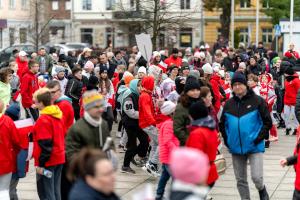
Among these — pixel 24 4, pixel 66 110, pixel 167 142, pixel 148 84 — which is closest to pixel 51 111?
pixel 66 110

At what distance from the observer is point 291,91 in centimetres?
1773

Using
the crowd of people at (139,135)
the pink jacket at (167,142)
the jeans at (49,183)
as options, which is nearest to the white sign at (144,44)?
the crowd of people at (139,135)

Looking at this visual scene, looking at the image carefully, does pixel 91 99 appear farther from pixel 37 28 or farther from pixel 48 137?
pixel 37 28

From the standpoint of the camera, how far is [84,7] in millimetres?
80750

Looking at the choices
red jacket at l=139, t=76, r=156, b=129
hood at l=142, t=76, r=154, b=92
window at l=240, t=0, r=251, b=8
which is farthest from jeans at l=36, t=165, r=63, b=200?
window at l=240, t=0, r=251, b=8

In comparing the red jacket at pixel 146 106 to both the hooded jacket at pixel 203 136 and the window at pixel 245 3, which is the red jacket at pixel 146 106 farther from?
the window at pixel 245 3

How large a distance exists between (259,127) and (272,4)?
44.9 m

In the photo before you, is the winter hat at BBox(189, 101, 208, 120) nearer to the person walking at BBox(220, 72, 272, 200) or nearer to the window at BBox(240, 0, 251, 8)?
the person walking at BBox(220, 72, 272, 200)

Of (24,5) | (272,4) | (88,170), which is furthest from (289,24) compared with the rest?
(24,5)

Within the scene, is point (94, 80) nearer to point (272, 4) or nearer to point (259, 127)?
point (259, 127)

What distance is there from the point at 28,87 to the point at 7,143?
801 cm

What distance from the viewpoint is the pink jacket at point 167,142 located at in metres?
10.2

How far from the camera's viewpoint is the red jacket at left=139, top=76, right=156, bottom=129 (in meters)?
12.1

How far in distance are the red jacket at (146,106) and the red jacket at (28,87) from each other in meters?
5.16
